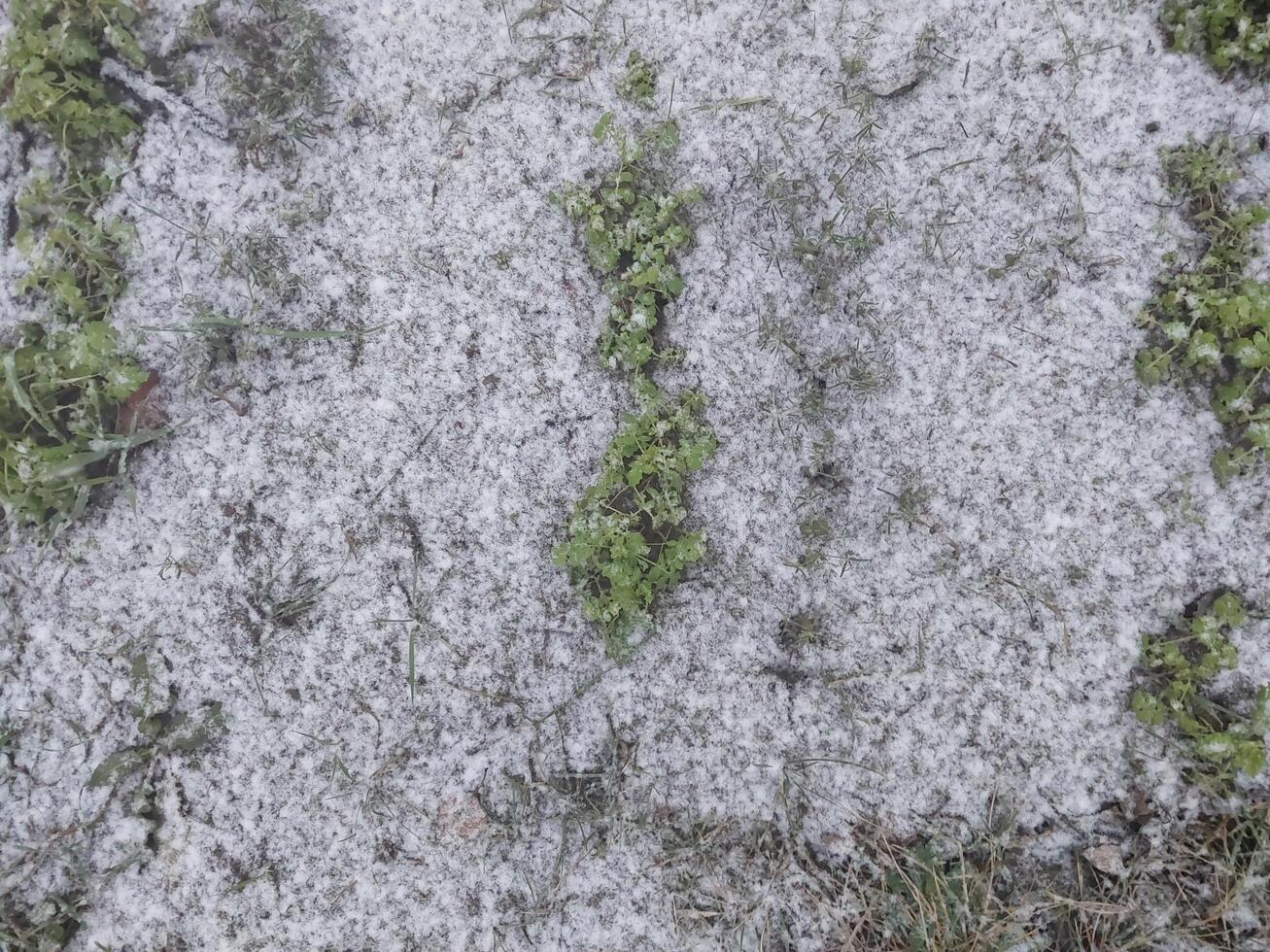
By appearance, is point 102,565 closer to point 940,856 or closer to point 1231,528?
point 940,856

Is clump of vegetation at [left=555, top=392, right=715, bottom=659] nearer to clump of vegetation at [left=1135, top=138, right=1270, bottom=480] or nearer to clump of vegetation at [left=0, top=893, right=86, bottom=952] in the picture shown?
clump of vegetation at [left=1135, top=138, right=1270, bottom=480]

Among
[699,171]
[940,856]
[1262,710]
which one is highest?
[699,171]

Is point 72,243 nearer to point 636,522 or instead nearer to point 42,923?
point 636,522

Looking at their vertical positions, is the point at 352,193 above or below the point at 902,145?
below

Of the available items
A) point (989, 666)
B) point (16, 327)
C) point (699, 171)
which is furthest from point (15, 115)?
point (989, 666)

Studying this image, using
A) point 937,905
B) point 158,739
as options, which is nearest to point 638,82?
point 158,739

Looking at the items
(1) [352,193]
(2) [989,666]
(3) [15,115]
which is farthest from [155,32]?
(2) [989,666]

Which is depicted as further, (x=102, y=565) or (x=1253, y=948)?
(x=102, y=565)

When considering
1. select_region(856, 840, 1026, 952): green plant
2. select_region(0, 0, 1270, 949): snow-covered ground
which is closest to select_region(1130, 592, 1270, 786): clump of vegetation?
select_region(0, 0, 1270, 949): snow-covered ground
